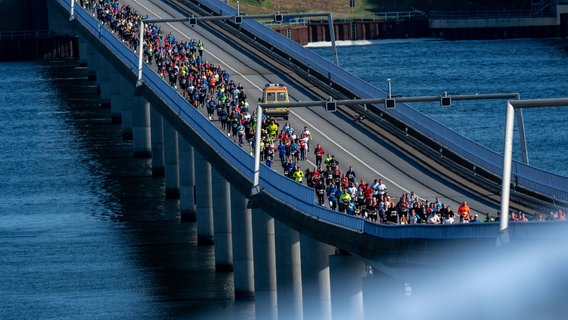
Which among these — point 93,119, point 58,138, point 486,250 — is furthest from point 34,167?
point 486,250

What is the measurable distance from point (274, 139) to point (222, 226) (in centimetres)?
576

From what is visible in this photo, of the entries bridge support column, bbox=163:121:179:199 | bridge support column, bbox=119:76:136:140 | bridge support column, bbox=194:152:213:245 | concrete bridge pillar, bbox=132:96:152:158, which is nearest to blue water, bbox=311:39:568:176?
bridge support column, bbox=163:121:179:199

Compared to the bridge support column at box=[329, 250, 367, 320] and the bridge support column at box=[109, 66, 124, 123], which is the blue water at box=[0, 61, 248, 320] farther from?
the bridge support column at box=[329, 250, 367, 320]

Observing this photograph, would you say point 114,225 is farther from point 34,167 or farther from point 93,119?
point 93,119

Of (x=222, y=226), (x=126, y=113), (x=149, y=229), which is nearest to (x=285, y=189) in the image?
(x=222, y=226)

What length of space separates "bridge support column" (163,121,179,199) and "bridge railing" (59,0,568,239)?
4252 millimetres

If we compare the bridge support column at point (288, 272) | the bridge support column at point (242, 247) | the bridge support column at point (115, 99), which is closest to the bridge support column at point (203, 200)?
the bridge support column at point (242, 247)

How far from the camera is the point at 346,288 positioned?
253 feet

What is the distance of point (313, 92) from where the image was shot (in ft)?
401

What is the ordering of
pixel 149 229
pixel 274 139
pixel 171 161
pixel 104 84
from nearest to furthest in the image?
pixel 274 139 < pixel 149 229 < pixel 171 161 < pixel 104 84

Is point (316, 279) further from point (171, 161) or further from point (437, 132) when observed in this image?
point (171, 161)

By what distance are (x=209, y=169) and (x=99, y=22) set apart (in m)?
46.8

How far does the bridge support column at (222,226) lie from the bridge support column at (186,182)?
49.8 feet

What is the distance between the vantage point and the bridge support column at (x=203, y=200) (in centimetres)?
11169
